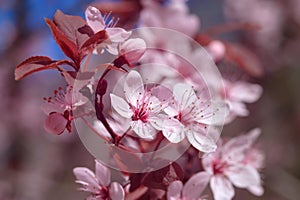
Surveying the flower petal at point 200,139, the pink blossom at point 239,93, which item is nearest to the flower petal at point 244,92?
the pink blossom at point 239,93

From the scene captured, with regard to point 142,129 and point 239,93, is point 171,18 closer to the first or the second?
point 239,93

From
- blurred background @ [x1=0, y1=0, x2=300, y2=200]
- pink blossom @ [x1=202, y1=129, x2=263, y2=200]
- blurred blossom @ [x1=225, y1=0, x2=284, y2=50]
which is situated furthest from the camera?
blurred blossom @ [x1=225, y1=0, x2=284, y2=50]

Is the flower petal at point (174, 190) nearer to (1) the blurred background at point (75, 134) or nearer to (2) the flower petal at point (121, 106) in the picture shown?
(2) the flower petal at point (121, 106)

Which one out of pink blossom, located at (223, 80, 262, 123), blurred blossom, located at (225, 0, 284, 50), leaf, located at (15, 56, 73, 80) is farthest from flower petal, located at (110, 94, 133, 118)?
blurred blossom, located at (225, 0, 284, 50)

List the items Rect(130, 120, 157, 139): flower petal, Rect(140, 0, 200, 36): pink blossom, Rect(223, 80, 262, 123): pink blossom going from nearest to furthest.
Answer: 1. Rect(130, 120, 157, 139): flower petal
2. Rect(223, 80, 262, 123): pink blossom
3. Rect(140, 0, 200, 36): pink blossom

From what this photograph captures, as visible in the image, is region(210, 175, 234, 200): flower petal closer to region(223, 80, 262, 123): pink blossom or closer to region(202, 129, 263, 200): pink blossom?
region(202, 129, 263, 200): pink blossom

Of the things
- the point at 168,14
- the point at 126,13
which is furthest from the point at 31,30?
the point at 168,14

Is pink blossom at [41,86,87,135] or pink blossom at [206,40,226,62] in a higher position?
pink blossom at [41,86,87,135]
